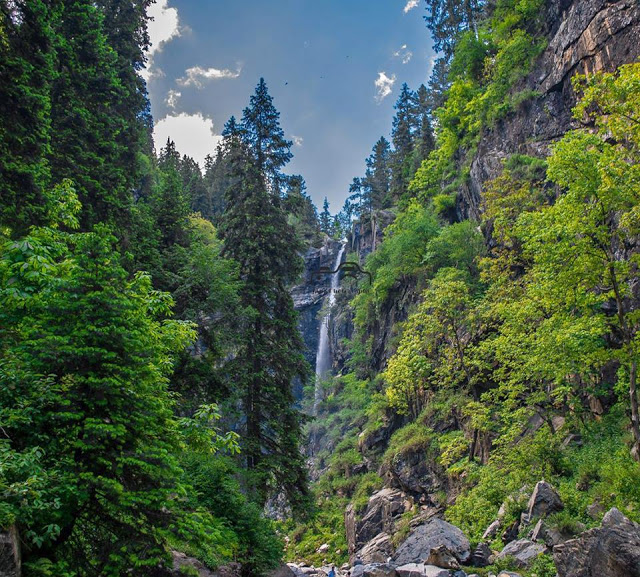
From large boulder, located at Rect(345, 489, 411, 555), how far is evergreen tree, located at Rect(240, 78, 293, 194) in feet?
49.4

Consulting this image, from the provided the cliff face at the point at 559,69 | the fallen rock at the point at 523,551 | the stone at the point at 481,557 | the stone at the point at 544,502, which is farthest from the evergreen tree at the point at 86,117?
the cliff face at the point at 559,69

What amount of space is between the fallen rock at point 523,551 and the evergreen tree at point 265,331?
6446mm

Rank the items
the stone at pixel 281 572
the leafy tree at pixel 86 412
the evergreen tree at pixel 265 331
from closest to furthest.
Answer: the leafy tree at pixel 86 412 < the stone at pixel 281 572 < the evergreen tree at pixel 265 331

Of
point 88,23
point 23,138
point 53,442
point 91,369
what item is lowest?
point 53,442

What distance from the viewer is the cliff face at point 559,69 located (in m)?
15.6

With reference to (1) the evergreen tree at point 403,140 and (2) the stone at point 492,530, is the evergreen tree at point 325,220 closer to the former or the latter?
(1) the evergreen tree at point 403,140

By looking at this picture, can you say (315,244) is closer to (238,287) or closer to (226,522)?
(238,287)

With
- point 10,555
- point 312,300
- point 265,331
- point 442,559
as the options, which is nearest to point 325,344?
point 312,300

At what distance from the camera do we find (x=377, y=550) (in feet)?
53.7

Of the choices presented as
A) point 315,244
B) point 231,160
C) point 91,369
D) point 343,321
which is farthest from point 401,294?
point 315,244

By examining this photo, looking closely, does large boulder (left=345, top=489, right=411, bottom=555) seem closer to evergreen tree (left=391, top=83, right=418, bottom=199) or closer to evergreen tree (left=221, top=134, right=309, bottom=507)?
evergreen tree (left=221, top=134, right=309, bottom=507)

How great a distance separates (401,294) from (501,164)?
1039 centimetres

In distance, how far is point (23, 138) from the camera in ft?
31.0

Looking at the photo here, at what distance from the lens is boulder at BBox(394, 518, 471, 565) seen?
11.0m
